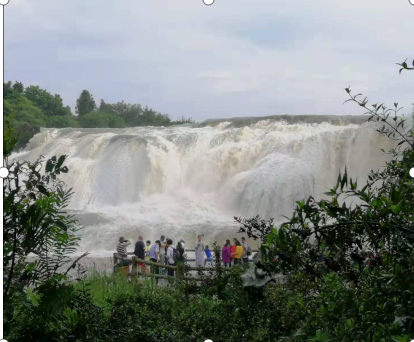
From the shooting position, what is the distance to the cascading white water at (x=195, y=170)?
10891 millimetres

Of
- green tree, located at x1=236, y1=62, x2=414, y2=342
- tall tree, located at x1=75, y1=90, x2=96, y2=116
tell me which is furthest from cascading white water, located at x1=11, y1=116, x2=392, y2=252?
green tree, located at x1=236, y1=62, x2=414, y2=342

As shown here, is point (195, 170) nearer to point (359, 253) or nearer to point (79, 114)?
point (79, 114)

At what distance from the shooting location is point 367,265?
4.24ft

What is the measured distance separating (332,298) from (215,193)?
1051 centimetres

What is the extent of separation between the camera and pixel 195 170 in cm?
1219

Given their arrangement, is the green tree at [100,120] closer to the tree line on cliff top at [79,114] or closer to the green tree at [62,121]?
the tree line on cliff top at [79,114]

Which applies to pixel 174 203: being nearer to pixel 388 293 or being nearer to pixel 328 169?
pixel 328 169

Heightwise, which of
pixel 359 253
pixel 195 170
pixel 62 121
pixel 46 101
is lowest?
pixel 195 170

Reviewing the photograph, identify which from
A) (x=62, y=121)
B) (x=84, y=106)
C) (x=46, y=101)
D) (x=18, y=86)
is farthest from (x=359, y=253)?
(x=62, y=121)

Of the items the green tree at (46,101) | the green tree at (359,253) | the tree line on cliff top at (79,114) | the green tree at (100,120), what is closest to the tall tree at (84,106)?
the tree line on cliff top at (79,114)

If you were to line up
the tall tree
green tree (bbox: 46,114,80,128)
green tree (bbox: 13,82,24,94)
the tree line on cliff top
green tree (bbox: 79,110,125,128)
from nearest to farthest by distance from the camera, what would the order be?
green tree (bbox: 13,82,24,94) < the tree line on cliff top < the tall tree < green tree (bbox: 46,114,80,128) < green tree (bbox: 79,110,125,128)

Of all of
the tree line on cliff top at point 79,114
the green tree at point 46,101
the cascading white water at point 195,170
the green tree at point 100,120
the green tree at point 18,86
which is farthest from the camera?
the green tree at point 100,120

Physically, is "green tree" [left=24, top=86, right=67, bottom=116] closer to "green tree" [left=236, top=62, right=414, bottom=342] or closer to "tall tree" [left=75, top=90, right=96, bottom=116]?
"tall tree" [left=75, top=90, right=96, bottom=116]

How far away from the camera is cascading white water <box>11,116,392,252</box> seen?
10.9m
